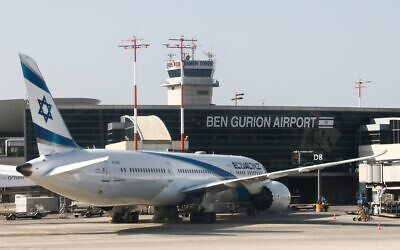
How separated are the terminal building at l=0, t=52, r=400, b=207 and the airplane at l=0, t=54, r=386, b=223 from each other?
30835 millimetres

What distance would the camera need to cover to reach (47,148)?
32.9 m

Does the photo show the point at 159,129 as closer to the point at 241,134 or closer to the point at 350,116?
the point at 241,134

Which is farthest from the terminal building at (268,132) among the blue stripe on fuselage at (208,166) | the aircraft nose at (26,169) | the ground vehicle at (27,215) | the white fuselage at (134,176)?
the aircraft nose at (26,169)

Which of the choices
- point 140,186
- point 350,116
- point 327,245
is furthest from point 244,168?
point 350,116

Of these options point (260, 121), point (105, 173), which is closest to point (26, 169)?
point (105, 173)

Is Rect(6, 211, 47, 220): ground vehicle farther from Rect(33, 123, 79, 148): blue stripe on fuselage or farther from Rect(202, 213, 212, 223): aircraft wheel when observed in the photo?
Rect(33, 123, 79, 148): blue stripe on fuselage

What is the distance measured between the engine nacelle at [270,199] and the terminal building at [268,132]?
1254 inches

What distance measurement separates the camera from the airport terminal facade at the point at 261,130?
8288 centimetres

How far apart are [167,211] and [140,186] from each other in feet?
20.0

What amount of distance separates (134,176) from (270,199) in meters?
13.3

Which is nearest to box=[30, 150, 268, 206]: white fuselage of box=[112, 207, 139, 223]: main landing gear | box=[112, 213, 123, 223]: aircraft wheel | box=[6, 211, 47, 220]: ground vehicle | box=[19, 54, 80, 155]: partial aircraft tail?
box=[19, 54, 80, 155]: partial aircraft tail

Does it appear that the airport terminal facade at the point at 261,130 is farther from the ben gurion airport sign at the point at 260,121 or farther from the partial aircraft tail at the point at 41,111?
the partial aircraft tail at the point at 41,111

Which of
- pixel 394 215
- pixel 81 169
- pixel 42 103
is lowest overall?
pixel 394 215

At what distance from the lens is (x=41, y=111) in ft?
108
